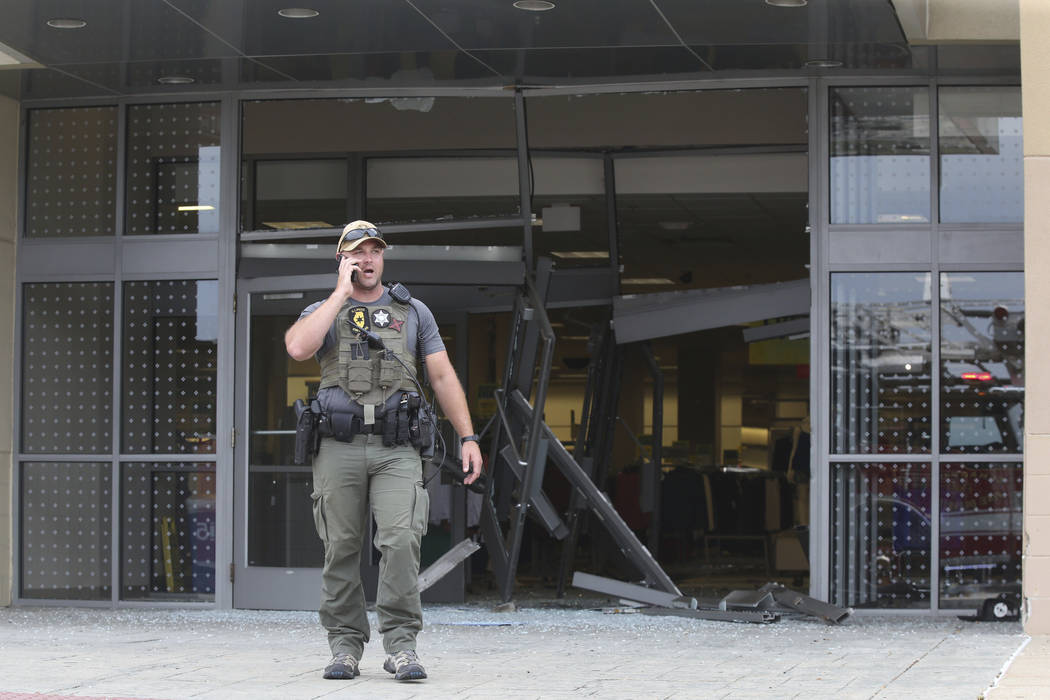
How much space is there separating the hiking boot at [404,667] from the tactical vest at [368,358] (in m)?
0.93

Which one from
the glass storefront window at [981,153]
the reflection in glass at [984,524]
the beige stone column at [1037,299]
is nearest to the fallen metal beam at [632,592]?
the reflection in glass at [984,524]

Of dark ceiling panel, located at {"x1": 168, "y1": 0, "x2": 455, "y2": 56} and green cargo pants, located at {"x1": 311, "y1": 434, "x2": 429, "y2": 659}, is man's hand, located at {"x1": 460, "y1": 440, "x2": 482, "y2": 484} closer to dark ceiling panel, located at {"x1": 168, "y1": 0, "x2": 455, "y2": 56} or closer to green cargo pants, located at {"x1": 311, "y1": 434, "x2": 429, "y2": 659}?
green cargo pants, located at {"x1": 311, "y1": 434, "x2": 429, "y2": 659}

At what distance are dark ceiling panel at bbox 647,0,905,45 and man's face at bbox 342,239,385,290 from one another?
2.29 metres

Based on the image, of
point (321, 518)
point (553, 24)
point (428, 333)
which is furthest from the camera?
point (553, 24)

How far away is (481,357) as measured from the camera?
1114cm

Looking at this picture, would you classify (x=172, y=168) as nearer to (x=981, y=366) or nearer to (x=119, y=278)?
(x=119, y=278)

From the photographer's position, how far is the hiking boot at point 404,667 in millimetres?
5340

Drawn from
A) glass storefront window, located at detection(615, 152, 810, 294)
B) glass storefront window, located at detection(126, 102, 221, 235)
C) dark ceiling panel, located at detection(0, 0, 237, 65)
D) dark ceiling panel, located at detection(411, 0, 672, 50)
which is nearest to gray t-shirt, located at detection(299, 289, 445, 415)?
dark ceiling panel, located at detection(411, 0, 672, 50)

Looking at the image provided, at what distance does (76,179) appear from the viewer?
909 centimetres

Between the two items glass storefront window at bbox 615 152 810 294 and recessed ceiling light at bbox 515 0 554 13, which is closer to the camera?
recessed ceiling light at bbox 515 0 554 13

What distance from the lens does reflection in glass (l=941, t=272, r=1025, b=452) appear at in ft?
27.2

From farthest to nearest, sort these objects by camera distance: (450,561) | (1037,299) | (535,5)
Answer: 1. (450,561)
2. (535,5)
3. (1037,299)

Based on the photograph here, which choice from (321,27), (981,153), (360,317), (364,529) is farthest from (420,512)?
(981,153)

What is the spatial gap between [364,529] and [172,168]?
13.4ft
